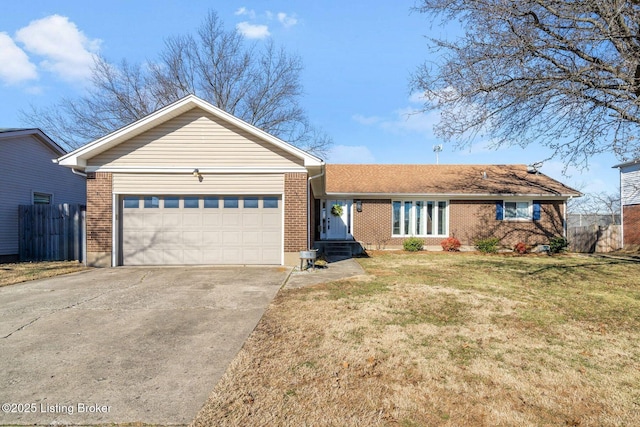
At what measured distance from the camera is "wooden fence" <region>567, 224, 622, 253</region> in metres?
18.7

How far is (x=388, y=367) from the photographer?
3582 mm

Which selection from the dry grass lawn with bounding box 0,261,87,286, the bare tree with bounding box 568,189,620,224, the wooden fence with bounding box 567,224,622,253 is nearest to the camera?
the dry grass lawn with bounding box 0,261,87,286

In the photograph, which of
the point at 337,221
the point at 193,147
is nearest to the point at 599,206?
the point at 337,221

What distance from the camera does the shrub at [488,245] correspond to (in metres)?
16.0

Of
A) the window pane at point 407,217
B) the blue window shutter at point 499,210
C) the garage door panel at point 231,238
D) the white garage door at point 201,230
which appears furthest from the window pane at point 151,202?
the blue window shutter at point 499,210

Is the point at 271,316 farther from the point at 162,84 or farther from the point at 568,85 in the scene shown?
the point at 162,84

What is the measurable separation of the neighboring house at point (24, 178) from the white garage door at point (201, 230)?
587 cm

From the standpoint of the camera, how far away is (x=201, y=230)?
10.4 m

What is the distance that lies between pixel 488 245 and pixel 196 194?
13507 mm

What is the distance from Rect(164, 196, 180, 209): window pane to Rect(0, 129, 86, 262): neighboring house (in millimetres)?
7004

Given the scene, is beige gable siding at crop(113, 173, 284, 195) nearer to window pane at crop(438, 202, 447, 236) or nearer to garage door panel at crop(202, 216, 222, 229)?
garage door panel at crop(202, 216, 222, 229)

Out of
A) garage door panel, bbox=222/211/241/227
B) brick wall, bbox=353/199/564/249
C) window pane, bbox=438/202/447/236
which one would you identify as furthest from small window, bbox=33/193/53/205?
window pane, bbox=438/202/447/236

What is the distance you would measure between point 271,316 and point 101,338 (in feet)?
7.58

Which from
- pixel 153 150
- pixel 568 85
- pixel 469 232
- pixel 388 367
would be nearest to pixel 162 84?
pixel 153 150
